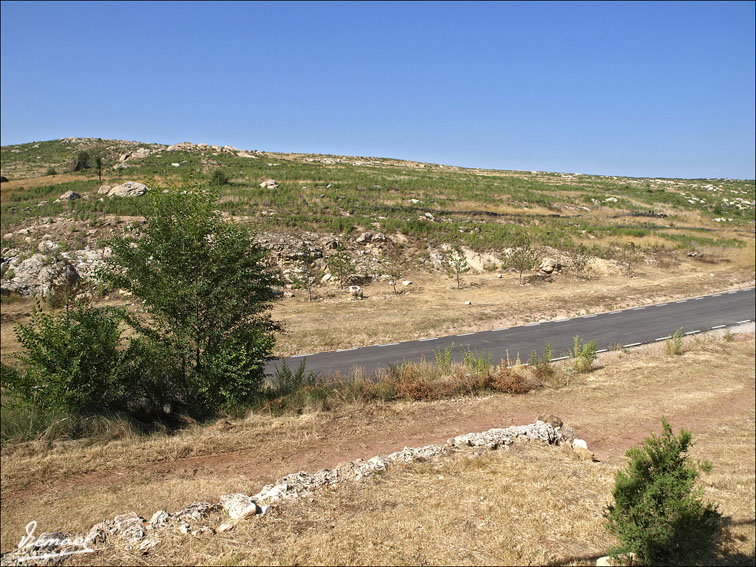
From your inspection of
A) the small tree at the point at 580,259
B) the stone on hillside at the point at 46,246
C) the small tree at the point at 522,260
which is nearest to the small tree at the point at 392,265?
the small tree at the point at 522,260

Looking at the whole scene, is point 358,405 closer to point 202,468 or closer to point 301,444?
point 301,444

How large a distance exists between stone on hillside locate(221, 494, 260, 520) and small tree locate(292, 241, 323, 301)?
795 inches

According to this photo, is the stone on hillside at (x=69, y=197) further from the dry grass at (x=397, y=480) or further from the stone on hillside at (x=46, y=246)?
the dry grass at (x=397, y=480)

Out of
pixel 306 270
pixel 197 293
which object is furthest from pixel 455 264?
pixel 197 293

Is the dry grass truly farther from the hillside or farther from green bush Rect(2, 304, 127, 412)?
the hillside

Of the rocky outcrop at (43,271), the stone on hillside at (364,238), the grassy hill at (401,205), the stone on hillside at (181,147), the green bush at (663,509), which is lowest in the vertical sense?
the green bush at (663,509)

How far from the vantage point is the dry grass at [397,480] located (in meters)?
5.31

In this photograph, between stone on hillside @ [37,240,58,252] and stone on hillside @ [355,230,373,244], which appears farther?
stone on hillside @ [355,230,373,244]

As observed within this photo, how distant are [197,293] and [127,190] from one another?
3548cm

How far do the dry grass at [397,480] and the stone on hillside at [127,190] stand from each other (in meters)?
35.8

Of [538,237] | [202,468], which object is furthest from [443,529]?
[538,237]

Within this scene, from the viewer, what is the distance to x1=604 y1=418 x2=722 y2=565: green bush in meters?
4.62

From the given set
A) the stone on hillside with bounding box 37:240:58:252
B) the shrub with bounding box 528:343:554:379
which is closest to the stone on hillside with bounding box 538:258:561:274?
the shrub with bounding box 528:343:554:379

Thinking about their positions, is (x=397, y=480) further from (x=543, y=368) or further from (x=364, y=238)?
(x=364, y=238)
